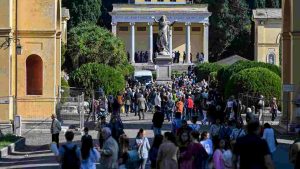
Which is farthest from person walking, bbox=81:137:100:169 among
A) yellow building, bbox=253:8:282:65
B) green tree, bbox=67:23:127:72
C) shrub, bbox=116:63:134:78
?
yellow building, bbox=253:8:282:65

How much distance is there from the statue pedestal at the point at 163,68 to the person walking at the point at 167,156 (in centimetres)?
5488

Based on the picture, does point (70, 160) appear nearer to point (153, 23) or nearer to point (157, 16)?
point (157, 16)

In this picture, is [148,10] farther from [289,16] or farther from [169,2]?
[289,16]

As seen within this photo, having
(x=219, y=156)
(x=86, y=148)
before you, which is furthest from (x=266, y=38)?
(x=86, y=148)

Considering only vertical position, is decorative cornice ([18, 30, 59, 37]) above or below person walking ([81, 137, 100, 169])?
above

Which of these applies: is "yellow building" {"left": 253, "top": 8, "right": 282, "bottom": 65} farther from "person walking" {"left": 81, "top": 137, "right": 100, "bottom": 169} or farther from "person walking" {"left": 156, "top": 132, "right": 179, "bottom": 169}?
"person walking" {"left": 81, "top": 137, "right": 100, "bottom": 169}

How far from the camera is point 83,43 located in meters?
63.1

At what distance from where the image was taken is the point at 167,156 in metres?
17.5

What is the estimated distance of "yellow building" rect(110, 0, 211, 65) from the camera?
96.9m

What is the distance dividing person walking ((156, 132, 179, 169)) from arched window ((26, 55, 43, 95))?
20.3m

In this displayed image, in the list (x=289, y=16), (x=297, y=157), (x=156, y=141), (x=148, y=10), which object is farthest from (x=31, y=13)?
(x=148, y=10)

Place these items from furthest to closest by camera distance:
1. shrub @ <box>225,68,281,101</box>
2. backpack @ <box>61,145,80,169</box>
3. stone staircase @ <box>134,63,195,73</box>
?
stone staircase @ <box>134,63,195,73</box> < shrub @ <box>225,68,281,101</box> < backpack @ <box>61,145,80,169</box>

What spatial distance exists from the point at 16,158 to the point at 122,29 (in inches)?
2865

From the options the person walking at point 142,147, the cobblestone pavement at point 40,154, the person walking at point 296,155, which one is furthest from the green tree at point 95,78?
the person walking at point 296,155
